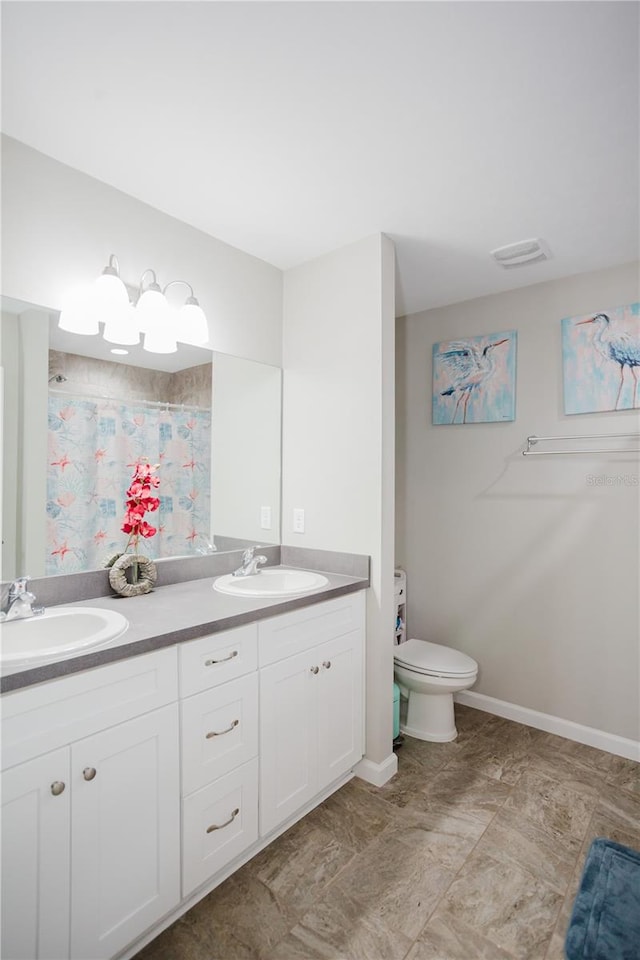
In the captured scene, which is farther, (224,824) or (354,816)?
(354,816)

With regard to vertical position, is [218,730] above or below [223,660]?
below

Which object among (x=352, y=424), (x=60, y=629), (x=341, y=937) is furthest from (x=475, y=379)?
(x=341, y=937)

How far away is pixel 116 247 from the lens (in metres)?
1.91

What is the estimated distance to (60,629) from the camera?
1.53 m

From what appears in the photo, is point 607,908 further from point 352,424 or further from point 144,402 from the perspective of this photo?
point 144,402

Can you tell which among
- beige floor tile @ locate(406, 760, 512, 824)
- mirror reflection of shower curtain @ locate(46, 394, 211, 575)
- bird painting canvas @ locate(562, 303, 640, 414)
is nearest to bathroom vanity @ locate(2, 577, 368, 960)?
mirror reflection of shower curtain @ locate(46, 394, 211, 575)

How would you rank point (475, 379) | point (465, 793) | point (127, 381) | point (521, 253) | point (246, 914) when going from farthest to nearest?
point (475, 379) → point (521, 253) → point (465, 793) → point (127, 381) → point (246, 914)

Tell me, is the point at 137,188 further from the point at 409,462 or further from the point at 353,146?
the point at 409,462

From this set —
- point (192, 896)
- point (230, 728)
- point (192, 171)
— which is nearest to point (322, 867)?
point (192, 896)

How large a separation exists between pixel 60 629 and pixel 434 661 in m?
1.81

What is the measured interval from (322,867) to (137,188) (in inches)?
101

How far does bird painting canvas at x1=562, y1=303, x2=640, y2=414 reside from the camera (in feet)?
7.91

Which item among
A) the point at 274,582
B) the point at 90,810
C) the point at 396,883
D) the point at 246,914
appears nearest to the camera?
the point at 90,810

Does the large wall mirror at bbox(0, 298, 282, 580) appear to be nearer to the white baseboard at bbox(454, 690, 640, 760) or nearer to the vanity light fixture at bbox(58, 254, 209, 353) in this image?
the vanity light fixture at bbox(58, 254, 209, 353)
